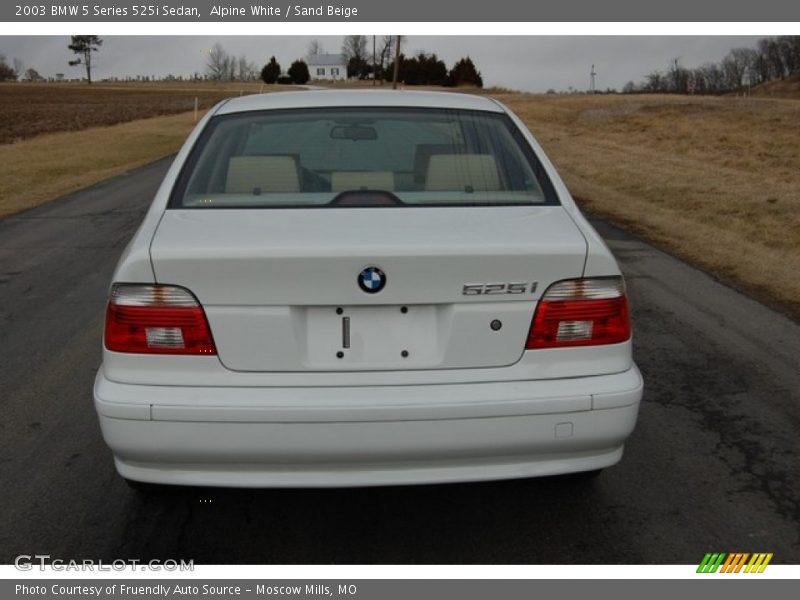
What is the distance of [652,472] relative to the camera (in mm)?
3768

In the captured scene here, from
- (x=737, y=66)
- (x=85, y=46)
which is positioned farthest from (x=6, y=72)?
(x=737, y=66)

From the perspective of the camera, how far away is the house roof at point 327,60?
5443 inches

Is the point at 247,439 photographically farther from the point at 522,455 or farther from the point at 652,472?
the point at 652,472

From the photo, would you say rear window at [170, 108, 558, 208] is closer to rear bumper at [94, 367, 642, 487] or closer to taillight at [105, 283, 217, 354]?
taillight at [105, 283, 217, 354]

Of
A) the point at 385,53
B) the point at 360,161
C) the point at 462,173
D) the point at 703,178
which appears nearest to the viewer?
the point at 462,173

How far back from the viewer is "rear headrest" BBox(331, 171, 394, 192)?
3.64 meters

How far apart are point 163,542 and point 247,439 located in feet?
2.31

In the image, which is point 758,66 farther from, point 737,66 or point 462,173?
point 462,173

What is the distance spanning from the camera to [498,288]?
111 inches

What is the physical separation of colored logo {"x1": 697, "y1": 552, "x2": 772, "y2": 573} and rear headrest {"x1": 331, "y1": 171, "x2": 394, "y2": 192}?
1831 mm

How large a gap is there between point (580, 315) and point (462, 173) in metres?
1.01

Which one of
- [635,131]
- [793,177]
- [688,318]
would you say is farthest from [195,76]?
[688,318]

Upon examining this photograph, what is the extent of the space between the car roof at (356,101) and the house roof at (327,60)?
137 meters

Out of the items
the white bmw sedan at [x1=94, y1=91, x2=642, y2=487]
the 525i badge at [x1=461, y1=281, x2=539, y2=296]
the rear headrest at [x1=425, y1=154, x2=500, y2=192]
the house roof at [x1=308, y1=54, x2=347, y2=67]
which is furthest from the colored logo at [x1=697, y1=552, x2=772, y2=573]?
the house roof at [x1=308, y1=54, x2=347, y2=67]
